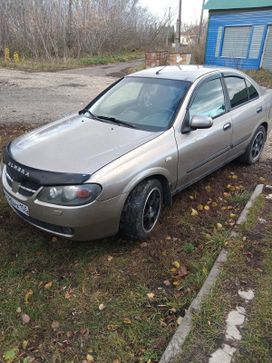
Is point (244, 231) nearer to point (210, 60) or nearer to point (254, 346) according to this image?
point (254, 346)

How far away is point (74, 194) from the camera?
9.10 ft

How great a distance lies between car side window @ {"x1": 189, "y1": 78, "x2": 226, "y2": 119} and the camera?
12.8 ft

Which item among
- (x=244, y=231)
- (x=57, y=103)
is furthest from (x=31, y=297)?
(x=57, y=103)

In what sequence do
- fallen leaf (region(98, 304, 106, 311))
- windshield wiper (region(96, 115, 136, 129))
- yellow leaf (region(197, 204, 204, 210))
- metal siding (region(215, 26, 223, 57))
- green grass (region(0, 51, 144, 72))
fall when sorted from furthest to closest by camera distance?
green grass (region(0, 51, 144, 72)) → metal siding (region(215, 26, 223, 57)) → yellow leaf (region(197, 204, 204, 210)) → windshield wiper (region(96, 115, 136, 129)) → fallen leaf (region(98, 304, 106, 311))

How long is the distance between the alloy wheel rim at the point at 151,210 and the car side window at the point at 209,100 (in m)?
0.99

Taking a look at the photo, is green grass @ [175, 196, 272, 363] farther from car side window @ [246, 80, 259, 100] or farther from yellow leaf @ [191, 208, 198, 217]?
car side window @ [246, 80, 259, 100]

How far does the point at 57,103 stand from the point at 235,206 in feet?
23.7

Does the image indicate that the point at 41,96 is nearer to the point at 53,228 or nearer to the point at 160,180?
the point at 160,180

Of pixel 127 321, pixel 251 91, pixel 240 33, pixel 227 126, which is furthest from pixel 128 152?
pixel 240 33

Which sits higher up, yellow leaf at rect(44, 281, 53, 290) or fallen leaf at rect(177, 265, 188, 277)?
yellow leaf at rect(44, 281, 53, 290)

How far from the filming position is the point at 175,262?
10.3ft

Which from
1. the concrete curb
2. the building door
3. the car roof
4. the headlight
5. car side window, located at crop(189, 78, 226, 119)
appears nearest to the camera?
the concrete curb

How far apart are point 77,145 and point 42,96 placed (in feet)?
27.7

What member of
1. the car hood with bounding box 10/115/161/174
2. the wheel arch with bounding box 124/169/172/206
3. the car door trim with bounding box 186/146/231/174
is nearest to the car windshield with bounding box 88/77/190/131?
the car hood with bounding box 10/115/161/174
